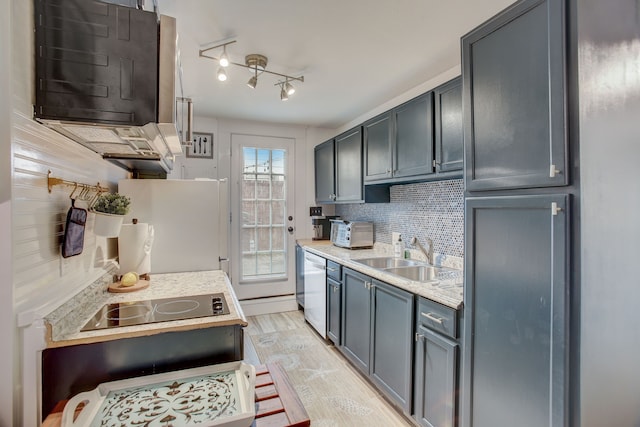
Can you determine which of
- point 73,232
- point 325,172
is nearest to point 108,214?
point 73,232

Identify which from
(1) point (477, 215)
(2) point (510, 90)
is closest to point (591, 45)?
(2) point (510, 90)

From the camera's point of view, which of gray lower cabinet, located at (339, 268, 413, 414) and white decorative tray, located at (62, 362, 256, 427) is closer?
white decorative tray, located at (62, 362, 256, 427)

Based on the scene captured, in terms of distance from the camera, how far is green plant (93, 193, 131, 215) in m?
1.53

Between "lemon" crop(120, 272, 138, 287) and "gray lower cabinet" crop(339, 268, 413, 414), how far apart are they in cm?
151

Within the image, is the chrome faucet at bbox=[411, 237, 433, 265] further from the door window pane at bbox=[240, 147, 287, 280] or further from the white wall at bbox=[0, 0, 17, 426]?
the white wall at bbox=[0, 0, 17, 426]

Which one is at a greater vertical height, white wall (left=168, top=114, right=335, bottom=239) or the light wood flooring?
white wall (left=168, top=114, right=335, bottom=239)

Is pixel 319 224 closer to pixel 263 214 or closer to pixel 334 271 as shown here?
pixel 263 214

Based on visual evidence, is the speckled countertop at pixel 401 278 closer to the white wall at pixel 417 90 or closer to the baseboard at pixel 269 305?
the baseboard at pixel 269 305

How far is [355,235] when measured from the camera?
328 centimetres

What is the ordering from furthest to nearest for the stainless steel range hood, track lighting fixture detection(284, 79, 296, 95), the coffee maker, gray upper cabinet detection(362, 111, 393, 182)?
the coffee maker < gray upper cabinet detection(362, 111, 393, 182) < track lighting fixture detection(284, 79, 296, 95) < the stainless steel range hood

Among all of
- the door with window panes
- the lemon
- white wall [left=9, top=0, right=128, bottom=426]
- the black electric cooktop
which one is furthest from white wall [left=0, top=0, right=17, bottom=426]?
the door with window panes

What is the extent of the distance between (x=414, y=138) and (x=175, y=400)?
210 cm

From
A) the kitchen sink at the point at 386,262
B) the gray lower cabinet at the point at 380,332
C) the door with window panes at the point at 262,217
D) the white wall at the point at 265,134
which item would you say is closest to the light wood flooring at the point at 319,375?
the gray lower cabinet at the point at 380,332

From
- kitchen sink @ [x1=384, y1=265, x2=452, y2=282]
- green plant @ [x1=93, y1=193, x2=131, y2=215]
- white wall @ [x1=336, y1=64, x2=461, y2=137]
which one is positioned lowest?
kitchen sink @ [x1=384, y1=265, x2=452, y2=282]
